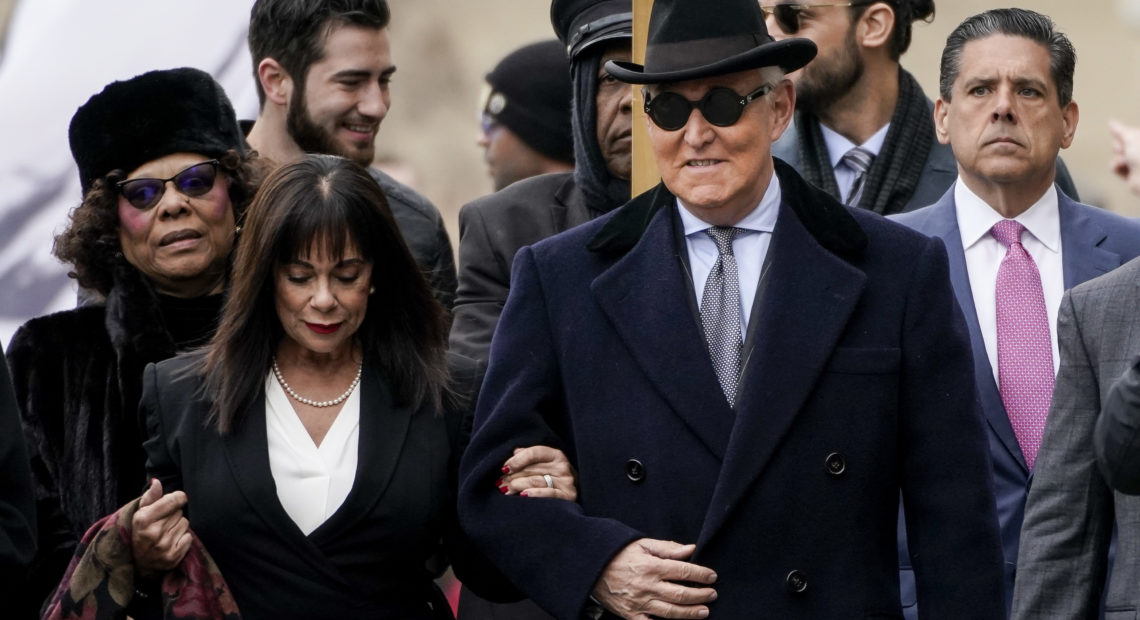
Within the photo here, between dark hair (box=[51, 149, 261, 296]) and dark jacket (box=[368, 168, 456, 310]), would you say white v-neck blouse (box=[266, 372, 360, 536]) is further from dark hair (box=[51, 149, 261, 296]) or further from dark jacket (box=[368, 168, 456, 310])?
dark jacket (box=[368, 168, 456, 310])

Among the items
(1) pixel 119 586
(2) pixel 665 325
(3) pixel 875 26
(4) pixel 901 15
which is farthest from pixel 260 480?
(4) pixel 901 15

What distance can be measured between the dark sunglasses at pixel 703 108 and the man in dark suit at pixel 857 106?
A: 1.87 meters

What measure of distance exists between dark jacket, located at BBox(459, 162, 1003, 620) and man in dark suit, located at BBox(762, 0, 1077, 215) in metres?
1.84

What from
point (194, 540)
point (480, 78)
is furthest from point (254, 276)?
point (480, 78)

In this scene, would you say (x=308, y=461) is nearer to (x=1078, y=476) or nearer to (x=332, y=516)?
(x=332, y=516)

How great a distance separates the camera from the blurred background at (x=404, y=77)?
709 centimetres

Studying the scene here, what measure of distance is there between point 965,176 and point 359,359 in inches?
71.7

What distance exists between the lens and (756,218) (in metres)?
4.59

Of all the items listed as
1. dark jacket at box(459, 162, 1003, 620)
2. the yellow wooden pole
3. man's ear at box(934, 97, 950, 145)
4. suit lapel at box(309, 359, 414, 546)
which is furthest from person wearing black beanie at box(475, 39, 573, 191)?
dark jacket at box(459, 162, 1003, 620)

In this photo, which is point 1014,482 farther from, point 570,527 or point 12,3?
point 12,3

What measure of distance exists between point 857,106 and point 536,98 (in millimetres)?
1820

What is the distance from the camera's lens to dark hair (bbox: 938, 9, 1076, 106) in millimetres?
5801

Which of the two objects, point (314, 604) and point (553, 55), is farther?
point (553, 55)

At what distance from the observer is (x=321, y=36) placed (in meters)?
6.66
